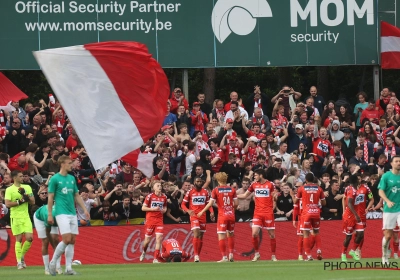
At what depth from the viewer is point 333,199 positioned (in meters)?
27.9

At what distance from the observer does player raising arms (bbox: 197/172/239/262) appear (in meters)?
25.6

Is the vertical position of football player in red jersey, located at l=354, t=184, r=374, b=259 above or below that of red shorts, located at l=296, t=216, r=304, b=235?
above

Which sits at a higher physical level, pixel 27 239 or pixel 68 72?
pixel 68 72

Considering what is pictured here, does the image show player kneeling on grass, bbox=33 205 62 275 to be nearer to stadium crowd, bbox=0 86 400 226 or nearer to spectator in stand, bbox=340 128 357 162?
stadium crowd, bbox=0 86 400 226

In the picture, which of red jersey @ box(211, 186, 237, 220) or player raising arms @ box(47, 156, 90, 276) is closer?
player raising arms @ box(47, 156, 90, 276)

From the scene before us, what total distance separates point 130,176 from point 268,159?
3.74m

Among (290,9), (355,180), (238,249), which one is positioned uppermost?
(290,9)

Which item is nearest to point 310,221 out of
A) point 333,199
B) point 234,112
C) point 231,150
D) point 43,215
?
point 333,199

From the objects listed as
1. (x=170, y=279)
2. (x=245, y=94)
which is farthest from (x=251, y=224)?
(x=245, y=94)

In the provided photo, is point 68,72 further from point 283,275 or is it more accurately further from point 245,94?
point 245,94

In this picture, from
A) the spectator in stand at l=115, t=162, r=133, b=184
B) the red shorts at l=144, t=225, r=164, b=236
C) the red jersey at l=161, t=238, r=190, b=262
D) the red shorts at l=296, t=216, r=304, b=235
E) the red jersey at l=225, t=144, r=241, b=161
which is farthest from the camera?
the red jersey at l=225, t=144, r=241, b=161

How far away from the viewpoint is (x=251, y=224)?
27.8m

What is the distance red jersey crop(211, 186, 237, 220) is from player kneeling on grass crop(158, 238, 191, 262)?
1323mm

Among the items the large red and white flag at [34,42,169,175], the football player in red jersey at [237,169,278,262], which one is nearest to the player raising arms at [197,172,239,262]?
the football player in red jersey at [237,169,278,262]
